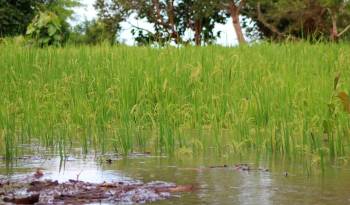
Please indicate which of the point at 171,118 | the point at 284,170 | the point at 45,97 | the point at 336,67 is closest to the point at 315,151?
the point at 284,170

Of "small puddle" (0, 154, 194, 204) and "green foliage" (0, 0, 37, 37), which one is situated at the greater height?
"green foliage" (0, 0, 37, 37)

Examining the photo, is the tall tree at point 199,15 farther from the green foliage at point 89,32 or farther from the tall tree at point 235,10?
the green foliage at point 89,32

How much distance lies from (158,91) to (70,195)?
11.0ft

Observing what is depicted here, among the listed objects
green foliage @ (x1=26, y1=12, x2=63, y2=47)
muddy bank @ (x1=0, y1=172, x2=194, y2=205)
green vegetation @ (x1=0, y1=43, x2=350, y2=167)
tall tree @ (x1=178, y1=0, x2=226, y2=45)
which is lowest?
muddy bank @ (x1=0, y1=172, x2=194, y2=205)

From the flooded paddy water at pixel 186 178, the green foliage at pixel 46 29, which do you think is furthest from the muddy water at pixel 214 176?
the green foliage at pixel 46 29

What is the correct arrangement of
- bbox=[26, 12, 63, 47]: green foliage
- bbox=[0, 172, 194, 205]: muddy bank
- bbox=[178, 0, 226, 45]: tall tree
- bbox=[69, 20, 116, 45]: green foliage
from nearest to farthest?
bbox=[0, 172, 194, 205]: muddy bank
bbox=[26, 12, 63, 47]: green foliage
bbox=[178, 0, 226, 45]: tall tree
bbox=[69, 20, 116, 45]: green foliage

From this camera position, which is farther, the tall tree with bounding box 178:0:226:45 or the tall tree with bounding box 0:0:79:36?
the tall tree with bounding box 178:0:226:45

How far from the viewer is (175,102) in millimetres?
5988

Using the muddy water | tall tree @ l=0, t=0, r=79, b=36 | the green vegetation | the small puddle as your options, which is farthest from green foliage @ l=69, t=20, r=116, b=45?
the small puddle

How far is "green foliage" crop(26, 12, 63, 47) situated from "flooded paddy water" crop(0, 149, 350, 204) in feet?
28.7

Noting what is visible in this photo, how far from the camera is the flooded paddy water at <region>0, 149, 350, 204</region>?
111 inches

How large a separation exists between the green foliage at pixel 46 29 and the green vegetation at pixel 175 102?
12.1 feet

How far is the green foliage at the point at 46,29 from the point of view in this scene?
491 inches

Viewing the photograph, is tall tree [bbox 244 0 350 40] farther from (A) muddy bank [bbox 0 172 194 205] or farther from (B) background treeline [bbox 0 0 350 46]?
(A) muddy bank [bbox 0 172 194 205]
